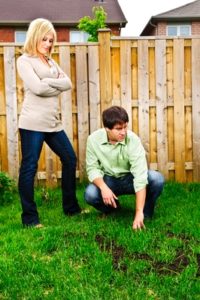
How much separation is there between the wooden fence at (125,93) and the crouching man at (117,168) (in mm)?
1771

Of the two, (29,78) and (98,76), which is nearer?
(29,78)

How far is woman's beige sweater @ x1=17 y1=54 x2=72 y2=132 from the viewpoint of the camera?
4680 mm

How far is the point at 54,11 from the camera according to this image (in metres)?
33.1

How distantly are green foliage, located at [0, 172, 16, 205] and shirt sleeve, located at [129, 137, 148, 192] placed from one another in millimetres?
1793

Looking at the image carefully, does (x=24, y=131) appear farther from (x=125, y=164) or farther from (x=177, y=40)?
(x=177, y=40)

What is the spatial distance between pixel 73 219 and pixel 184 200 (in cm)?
131

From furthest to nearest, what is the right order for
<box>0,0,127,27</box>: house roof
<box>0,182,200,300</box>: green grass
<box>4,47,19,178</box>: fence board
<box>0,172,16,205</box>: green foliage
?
<box>0,0,127,27</box>: house roof
<box>4,47,19,178</box>: fence board
<box>0,172,16,205</box>: green foliage
<box>0,182,200,300</box>: green grass

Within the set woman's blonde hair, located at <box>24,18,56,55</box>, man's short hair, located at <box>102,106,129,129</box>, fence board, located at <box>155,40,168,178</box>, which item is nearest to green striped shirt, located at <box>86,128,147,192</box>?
man's short hair, located at <box>102,106,129,129</box>

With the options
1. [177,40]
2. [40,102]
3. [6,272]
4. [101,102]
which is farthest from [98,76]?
[6,272]

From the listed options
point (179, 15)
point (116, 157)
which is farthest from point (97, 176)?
point (179, 15)

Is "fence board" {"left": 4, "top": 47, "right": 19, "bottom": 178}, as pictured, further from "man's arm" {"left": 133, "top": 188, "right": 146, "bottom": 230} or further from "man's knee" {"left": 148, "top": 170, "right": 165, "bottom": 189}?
"man's arm" {"left": 133, "top": 188, "right": 146, "bottom": 230}

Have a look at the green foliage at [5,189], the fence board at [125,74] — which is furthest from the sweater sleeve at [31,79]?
the fence board at [125,74]

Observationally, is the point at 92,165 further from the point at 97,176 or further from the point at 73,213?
the point at 73,213

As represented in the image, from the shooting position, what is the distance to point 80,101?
658 cm
